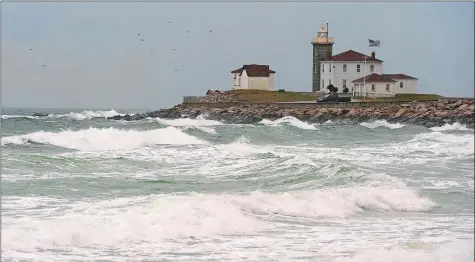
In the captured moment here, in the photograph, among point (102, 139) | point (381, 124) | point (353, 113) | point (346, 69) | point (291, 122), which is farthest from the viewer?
point (346, 69)

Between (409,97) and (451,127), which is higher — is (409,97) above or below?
above

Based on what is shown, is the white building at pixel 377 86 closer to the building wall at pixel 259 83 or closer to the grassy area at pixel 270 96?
the grassy area at pixel 270 96

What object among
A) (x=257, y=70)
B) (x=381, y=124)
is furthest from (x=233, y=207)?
(x=257, y=70)

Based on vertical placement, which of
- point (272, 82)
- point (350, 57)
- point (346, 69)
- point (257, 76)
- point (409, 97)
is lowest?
point (409, 97)

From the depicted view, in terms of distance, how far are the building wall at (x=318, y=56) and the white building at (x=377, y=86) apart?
4.30 meters

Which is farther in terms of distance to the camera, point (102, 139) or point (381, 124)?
point (381, 124)

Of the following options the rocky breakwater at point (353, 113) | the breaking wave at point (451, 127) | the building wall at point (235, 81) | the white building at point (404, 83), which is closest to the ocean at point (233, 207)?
the breaking wave at point (451, 127)

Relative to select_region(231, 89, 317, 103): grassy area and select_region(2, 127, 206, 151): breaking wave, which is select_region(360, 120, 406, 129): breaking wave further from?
select_region(231, 89, 317, 103): grassy area

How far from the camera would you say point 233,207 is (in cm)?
976

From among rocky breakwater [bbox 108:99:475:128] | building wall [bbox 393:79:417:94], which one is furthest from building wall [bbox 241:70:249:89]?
building wall [bbox 393:79:417:94]

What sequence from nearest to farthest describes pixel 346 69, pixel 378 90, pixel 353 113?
pixel 353 113
pixel 378 90
pixel 346 69

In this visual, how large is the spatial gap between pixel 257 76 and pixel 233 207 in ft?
155

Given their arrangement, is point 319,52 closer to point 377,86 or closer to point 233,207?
point 377,86

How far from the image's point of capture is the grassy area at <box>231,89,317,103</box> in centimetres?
5189
